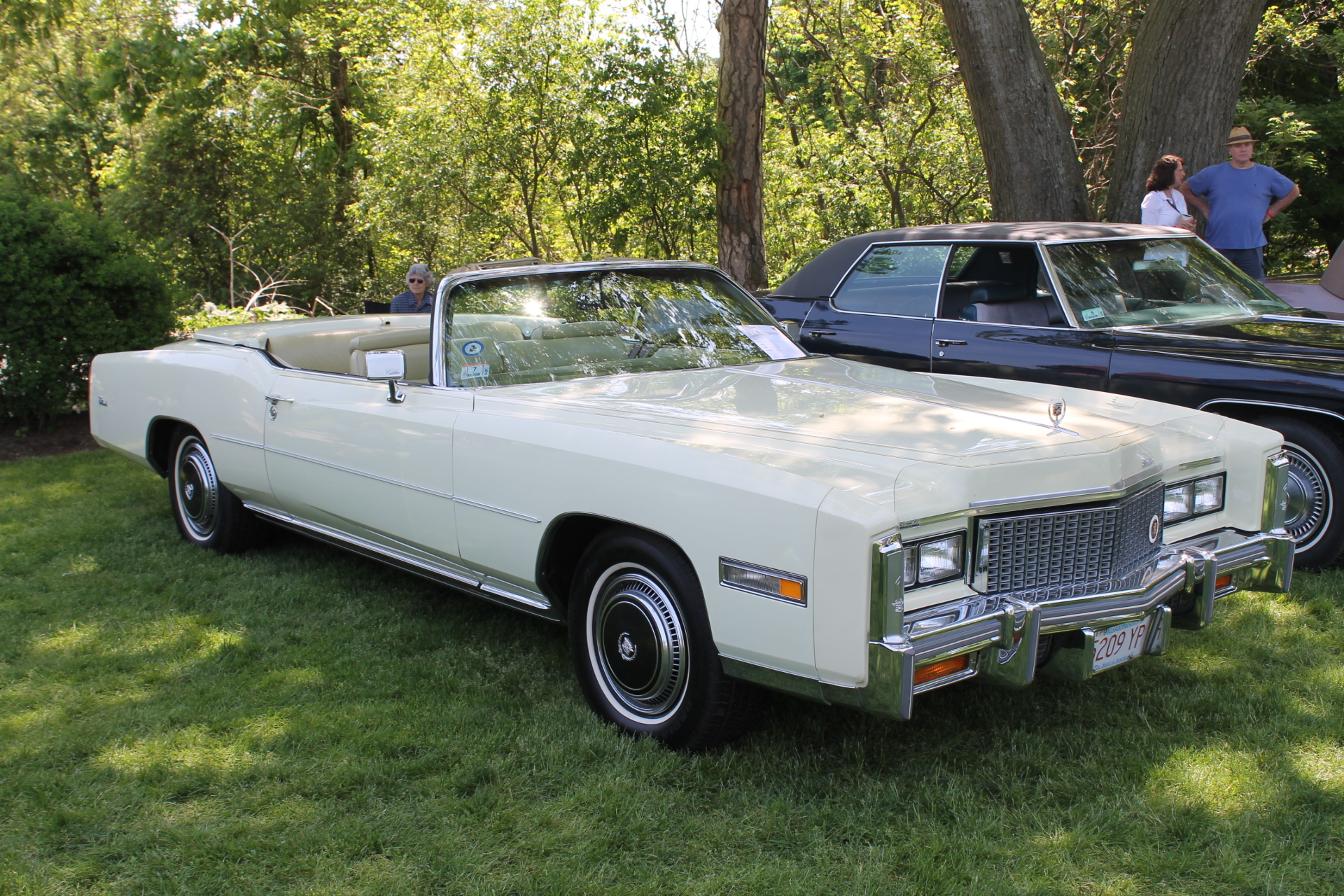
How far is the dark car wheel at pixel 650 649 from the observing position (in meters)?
3.07

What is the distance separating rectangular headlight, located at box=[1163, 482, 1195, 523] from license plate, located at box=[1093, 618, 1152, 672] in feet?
1.76

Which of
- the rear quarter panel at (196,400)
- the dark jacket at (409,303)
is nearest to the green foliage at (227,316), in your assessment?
the dark jacket at (409,303)

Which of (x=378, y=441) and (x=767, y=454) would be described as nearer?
(x=767, y=454)

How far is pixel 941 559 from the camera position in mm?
2818

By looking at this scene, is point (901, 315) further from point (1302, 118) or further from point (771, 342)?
point (1302, 118)

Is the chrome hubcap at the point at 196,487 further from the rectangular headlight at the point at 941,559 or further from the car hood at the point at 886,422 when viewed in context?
the rectangular headlight at the point at 941,559

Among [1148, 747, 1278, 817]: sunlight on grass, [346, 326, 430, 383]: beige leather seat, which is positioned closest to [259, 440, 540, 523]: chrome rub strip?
[346, 326, 430, 383]: beige leather seat

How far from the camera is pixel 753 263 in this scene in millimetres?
10844

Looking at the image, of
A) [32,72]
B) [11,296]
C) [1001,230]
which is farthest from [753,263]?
[32,72]

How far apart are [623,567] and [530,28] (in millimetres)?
10403

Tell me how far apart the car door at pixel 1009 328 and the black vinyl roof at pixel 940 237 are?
92 mm

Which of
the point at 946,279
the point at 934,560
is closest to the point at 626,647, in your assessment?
the point at 934,560

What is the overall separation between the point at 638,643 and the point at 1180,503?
182cm

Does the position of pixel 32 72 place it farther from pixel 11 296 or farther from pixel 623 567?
pixel 623 567
